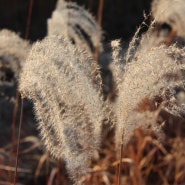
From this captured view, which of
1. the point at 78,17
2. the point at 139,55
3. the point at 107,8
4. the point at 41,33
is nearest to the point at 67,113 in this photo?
the point at 139,55

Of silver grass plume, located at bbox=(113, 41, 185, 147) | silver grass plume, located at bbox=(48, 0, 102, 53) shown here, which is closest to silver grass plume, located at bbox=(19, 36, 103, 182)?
→ silver grass plume, located at bbox=(113, 41, 185, 147)

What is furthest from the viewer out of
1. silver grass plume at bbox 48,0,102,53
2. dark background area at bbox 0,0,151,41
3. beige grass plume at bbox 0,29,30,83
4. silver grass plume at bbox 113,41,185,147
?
dark background area at bbox 0,0,151,41

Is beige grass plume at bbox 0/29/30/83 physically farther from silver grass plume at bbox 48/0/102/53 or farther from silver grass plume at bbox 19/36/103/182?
silver grass plume at bbox 19/36/103/182

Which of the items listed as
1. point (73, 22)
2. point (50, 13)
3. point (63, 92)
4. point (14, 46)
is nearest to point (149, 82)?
point (63, 92)

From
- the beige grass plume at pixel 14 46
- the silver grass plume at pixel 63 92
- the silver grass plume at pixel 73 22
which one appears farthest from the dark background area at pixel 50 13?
the silver grass plume at pixel 63 92

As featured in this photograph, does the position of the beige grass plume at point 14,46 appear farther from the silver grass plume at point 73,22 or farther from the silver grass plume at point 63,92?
the silver grass plume at point 63,92

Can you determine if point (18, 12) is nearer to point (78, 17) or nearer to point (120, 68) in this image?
point (78, 17)
